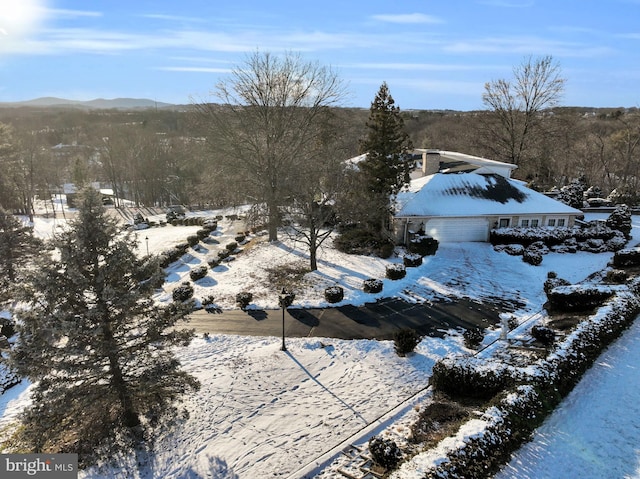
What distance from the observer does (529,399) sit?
10422mm

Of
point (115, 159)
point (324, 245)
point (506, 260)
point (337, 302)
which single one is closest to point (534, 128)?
point (506, 260)

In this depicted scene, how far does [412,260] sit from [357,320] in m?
7.57

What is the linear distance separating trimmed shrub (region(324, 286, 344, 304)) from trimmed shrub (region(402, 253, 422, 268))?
5923 millimetres

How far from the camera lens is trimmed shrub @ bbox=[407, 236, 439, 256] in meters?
26.4

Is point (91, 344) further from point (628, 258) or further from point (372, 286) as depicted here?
point (628, 258)

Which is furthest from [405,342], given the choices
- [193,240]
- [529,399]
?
[193,240]

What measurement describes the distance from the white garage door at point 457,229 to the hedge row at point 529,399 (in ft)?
44.1

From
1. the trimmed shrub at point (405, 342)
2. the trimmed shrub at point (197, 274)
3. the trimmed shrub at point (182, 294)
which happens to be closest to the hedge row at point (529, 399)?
the trimmed shrub at point (405, 342)

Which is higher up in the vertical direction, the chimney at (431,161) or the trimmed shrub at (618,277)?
the chimney at (431,161)

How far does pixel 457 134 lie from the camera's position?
71.7m

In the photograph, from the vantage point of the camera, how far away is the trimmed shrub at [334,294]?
20641 mm

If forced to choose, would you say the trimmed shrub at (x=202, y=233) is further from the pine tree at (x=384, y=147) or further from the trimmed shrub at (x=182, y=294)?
the pine tree at (x=384, y=147)

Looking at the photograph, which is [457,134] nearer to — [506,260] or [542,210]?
[542,210]

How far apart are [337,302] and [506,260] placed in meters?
12.7
